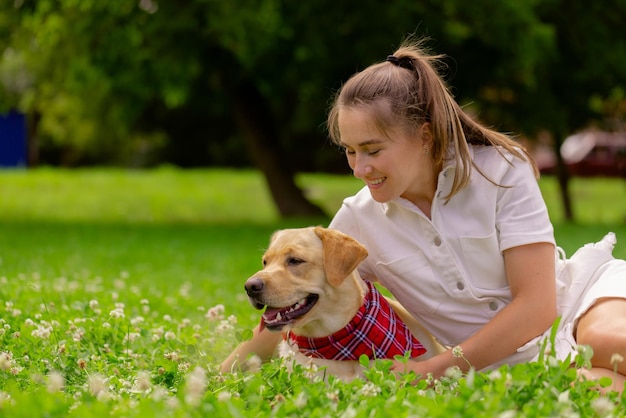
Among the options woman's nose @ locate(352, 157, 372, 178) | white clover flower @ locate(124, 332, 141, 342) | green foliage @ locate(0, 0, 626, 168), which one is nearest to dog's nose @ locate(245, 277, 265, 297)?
woman's nose @ locate(352, 157, 372, 178)

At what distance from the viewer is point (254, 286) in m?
4.31

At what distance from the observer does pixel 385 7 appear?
1716 centimetres

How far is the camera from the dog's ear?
4535 mm

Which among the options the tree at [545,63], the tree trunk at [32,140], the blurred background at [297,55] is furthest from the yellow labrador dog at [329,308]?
the tree trunk at [32,140]

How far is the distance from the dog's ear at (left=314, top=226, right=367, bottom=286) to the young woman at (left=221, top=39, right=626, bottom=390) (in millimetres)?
305

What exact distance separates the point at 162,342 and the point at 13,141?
140 feet

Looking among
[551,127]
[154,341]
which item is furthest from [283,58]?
[154,341]

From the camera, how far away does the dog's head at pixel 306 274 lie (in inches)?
174

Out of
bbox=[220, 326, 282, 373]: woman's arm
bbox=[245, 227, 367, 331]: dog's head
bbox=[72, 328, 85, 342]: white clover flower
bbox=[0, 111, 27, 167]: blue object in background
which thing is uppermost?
bbox=[245, 227, 367, 331]: dog's head

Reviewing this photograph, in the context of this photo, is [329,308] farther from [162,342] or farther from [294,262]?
[162,342]

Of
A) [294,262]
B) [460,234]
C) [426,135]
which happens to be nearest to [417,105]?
[426,135]

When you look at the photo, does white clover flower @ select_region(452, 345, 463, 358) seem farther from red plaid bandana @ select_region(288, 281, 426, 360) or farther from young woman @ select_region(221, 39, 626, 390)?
red plaid bandana @ select_region(288, 281, 426, 360)

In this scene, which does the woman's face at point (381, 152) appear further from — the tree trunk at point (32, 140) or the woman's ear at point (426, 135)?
the tree trunk at point (32, 140)

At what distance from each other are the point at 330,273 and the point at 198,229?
14.2 m
